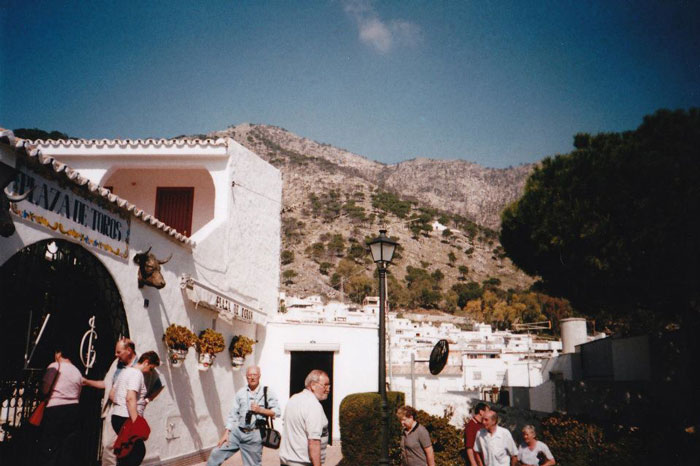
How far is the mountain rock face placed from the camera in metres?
69.8

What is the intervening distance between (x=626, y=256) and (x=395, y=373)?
14.9 m

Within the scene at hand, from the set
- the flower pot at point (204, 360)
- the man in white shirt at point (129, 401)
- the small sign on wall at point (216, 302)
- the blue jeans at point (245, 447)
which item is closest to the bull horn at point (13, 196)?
the man in white shirt at point (129, 401)

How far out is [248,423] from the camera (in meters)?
6.32

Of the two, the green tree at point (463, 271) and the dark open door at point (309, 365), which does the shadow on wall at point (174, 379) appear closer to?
the dark open door at point (309, 365)

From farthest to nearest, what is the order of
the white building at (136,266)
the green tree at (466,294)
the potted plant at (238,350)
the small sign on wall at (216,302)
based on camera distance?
the green tree at (466,294)
the potted plant at (238,350)
the small sign on wall at (216,302)
the white building at (136,266)

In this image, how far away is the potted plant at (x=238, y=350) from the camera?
482 inches

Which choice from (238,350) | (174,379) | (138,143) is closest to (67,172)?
(174,379)

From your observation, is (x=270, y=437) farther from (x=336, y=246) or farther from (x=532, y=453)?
(x=336, y=246)

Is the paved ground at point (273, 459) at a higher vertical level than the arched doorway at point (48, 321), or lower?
lower

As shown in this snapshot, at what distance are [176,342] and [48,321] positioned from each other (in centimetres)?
287

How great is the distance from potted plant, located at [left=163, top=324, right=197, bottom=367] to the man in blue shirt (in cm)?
286

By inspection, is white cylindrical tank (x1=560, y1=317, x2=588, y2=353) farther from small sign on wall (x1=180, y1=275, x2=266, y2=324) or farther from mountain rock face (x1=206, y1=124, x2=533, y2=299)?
mountain rock face (x1=206, y1=124, x2=533, y2=299)

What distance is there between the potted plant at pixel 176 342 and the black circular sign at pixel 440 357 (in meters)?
7.14

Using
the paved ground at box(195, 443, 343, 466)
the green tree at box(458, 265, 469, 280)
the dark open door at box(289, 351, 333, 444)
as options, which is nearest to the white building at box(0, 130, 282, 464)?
the paved ground at box(195, 443, 343, 466)
